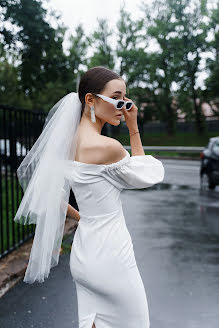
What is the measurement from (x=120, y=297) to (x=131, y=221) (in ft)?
17.8

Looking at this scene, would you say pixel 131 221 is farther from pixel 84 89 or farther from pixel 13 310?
pixel 84 89

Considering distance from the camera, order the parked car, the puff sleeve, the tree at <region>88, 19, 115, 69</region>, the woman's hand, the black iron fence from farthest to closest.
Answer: the tree at <region>88, 19, 115, 69</region> → the parked car → the black iron fence → the woman's hand → the puff sleeve

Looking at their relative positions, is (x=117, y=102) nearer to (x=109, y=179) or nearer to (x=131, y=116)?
(x=131, y=116)

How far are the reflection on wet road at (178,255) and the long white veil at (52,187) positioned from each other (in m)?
1.55

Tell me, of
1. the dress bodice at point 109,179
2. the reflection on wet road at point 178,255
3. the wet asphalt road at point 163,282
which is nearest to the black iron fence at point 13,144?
the wet asphalt road at point 163,282

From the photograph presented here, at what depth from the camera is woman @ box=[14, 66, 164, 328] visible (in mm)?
2090

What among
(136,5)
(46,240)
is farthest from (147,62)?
(46,240)

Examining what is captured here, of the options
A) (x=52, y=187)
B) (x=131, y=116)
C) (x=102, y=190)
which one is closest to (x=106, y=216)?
(x=102, y=190)

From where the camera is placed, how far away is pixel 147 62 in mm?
36000

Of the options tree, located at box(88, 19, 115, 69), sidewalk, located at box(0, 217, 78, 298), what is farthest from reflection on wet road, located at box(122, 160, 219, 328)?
tree, located at box(88, 19, 115, 69)

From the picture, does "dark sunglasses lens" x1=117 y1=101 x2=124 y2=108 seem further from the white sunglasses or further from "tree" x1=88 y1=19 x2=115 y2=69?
"tree" x1=88 y1=19 x2=115 y2=69

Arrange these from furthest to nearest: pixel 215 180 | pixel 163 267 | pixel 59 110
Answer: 1. pixel 215 180
2. pixel 163 267
3. pixel 59 110

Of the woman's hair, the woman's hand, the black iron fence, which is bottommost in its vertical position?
the black iron fence

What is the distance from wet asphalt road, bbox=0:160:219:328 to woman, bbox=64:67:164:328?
1.44 meters
